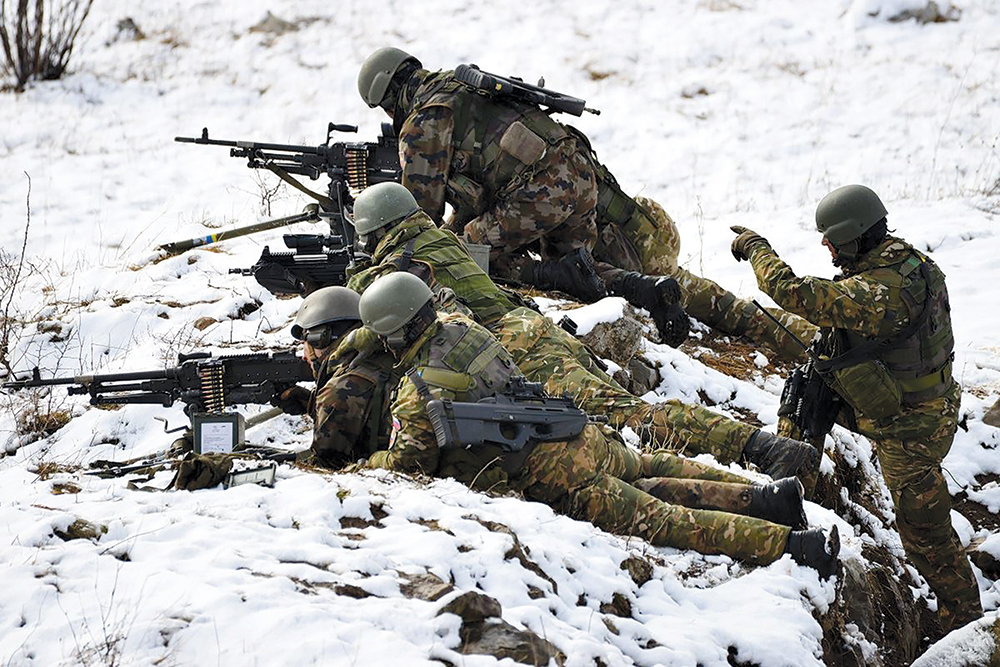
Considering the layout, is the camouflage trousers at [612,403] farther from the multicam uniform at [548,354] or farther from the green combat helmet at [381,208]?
the green combat helmet at [381,208]

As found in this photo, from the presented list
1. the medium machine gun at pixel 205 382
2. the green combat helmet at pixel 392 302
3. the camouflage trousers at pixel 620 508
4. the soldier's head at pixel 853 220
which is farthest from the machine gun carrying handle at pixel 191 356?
the soldier's head at pixel 853 220

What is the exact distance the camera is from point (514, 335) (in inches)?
233

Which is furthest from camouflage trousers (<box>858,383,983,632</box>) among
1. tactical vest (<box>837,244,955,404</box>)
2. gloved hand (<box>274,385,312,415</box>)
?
gloved hand (<box>274,385,312,415</box>)

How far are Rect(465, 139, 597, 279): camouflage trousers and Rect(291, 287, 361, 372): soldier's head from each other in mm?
2069

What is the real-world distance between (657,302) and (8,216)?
348 inches

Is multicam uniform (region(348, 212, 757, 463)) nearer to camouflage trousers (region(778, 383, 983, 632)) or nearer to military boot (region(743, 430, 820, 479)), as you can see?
military boot (region(743, 430, 820, 479))

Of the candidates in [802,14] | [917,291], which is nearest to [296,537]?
[917,291]

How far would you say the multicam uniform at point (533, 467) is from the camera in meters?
4.69

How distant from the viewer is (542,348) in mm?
5902

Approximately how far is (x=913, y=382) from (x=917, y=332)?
30 cm

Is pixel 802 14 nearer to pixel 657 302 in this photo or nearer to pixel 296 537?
pixel 657 302

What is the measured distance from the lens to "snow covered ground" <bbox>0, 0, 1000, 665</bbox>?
3482 mm

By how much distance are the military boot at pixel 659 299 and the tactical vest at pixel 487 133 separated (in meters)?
1.10

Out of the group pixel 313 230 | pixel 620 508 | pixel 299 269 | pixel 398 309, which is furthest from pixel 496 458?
pixel 313 230
